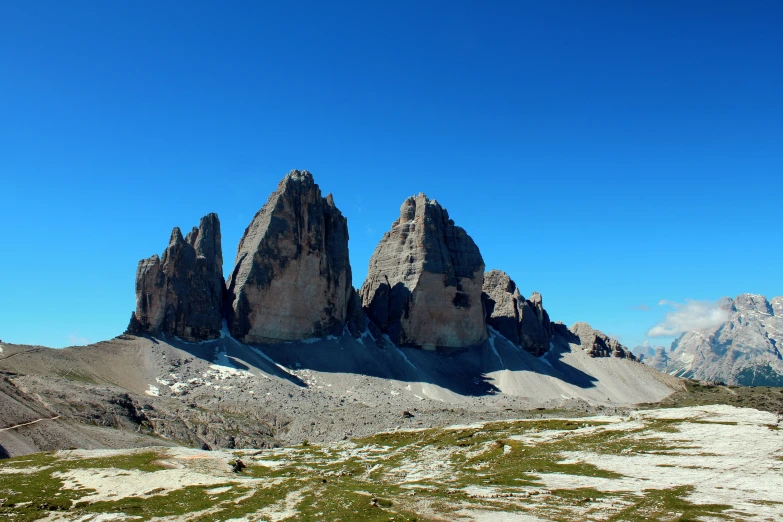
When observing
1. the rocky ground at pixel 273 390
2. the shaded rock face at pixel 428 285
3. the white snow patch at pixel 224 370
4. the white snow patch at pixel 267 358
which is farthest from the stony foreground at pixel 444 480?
the shaded rock face at pixel 428 285

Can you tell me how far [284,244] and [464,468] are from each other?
94.2 m

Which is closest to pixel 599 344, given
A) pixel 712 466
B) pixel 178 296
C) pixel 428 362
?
pixel 428 362

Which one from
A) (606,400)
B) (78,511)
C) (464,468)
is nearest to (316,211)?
(606,400)

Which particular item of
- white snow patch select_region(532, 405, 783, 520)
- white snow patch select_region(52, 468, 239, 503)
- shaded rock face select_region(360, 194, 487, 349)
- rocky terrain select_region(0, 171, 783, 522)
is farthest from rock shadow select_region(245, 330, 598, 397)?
white snow patch select_region(52, 468, 239, 503)

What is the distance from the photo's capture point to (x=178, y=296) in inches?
4619

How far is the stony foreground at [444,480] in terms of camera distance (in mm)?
29844

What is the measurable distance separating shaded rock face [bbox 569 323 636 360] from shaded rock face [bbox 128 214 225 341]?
11578cm

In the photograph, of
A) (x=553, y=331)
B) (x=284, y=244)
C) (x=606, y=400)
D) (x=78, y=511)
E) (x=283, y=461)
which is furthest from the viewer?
(x=553, y=331)

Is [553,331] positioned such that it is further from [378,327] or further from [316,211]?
[316,211]

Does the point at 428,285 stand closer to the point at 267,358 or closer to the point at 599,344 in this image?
the point at 267,358

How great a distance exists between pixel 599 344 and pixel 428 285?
65.6 metres

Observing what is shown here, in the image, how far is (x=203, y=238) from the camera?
5256 inches

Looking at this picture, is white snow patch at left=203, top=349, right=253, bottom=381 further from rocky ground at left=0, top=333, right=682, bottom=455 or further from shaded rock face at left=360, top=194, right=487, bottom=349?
shaded rock face at left=360, top=194, right=487, bottom=349

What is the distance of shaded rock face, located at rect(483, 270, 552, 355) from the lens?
170750 millimetres
